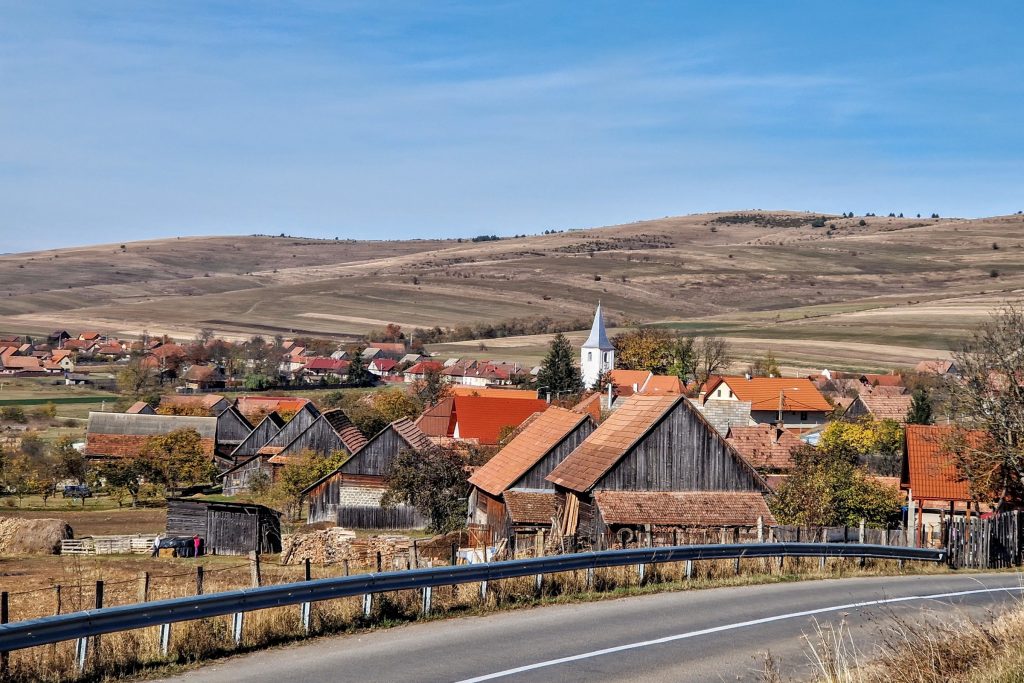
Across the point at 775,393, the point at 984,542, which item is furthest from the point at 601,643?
the point at 775,393

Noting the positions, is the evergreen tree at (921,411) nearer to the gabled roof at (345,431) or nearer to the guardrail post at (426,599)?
the gabled roof at (345,431)

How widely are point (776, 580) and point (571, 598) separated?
6.40m

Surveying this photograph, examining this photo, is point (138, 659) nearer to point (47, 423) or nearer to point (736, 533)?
point (736, 533)

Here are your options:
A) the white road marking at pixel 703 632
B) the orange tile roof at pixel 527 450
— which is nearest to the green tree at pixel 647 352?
the orange tile roof at pixel 527 450

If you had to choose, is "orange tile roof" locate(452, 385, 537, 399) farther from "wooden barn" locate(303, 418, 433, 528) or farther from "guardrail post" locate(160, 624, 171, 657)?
"guardrail post" locate(160, 624, 171, 657)

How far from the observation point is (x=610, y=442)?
38531mm

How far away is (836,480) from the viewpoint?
140 feet

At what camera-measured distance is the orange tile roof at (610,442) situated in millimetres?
37000

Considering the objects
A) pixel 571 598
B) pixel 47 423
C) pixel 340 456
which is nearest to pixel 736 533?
pixel 571 598

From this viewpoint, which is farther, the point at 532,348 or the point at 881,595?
the point at 532,348

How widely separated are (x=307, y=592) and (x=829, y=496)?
96.0 feet

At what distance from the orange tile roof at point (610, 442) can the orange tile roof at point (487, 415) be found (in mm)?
27177

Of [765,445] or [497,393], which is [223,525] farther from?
[497,393]

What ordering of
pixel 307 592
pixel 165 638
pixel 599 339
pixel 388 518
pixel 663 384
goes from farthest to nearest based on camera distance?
pixel 599 339 → pixel 663 384 → pixel 388 518 → pixel 307 592 → pixel 165 638
